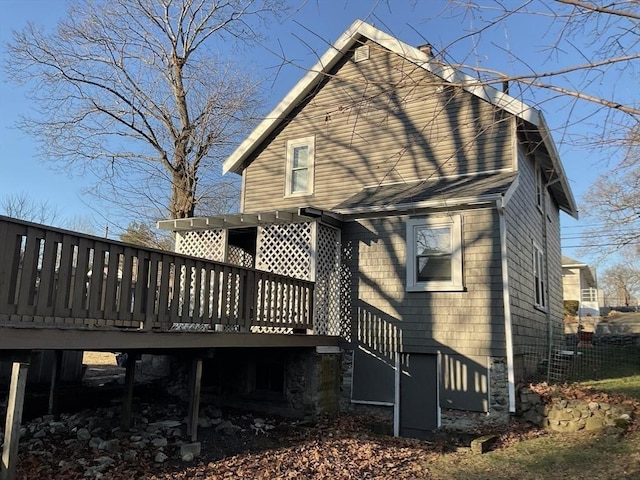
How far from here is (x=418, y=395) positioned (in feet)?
31.6

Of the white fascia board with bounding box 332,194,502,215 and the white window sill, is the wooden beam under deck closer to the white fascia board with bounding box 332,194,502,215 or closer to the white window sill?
the white window sill

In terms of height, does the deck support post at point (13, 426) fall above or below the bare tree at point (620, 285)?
below

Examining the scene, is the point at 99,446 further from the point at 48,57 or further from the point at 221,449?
the point at 48,57

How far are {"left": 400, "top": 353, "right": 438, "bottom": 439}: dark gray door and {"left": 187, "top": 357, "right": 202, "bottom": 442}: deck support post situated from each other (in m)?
4.17

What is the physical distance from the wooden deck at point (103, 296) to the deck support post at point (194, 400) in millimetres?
581

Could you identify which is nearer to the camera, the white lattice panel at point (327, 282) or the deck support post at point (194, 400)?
the deck support post at point (194, 400)

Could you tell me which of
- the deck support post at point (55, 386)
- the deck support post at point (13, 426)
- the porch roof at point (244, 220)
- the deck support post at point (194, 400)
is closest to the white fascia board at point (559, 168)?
the porch roof at point (244, 220)

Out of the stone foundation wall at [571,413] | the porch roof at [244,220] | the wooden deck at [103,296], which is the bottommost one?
the stone foundation wall at [571,413]

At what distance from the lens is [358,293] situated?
10.6m

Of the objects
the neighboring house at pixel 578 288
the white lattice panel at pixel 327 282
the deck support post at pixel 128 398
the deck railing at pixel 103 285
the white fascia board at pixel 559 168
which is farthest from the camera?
the neighboring house at pixel 578 288

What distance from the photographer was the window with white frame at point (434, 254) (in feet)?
31.5

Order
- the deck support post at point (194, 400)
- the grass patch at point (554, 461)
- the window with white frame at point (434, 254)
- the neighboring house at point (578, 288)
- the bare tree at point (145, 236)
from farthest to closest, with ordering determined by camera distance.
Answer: the neighboring house at point (578, 288) < the bare tree at point (145, 236) < the window with white frame at point (434, 254) < the deck support post at point (194, 400) < the grass patch at point (554, 461)

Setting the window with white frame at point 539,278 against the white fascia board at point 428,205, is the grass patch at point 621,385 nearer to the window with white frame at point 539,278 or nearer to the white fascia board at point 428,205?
the window with white frame at point 539,278

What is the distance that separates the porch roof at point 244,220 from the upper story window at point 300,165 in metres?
2.13
